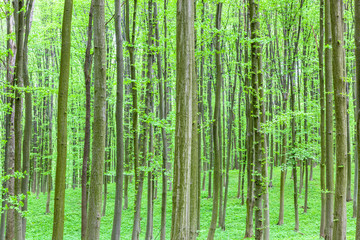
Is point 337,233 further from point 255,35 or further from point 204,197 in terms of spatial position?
point 204,197

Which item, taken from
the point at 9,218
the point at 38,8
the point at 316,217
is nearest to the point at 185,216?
the point at 9,218

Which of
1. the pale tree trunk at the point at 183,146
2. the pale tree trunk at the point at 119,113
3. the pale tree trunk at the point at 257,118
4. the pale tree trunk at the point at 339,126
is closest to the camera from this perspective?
the pale tree trunk at the point at 183,146

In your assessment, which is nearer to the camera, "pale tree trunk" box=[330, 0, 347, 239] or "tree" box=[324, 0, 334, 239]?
"pale tree trunk" box=[330, 0, 347, 239]

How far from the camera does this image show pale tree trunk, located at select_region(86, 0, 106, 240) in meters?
4.36

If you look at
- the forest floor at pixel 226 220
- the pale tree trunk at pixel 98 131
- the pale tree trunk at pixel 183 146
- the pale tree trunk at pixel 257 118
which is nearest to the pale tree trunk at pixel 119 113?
the pale tree trunk at pixel 98 131

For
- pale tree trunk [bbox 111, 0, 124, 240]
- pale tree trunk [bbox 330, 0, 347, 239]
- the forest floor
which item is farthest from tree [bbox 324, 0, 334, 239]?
pale tree trunk [bbox 111, 0, 124, 240]

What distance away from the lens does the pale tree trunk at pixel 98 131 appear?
436 centimetres

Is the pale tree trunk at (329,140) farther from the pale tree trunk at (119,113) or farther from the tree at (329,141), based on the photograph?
the pale tree trunk at (119,113)

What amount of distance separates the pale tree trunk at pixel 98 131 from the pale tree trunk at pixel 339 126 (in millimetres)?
3594

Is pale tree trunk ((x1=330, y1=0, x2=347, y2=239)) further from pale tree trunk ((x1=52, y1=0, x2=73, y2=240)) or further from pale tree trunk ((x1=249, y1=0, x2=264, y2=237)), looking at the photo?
pale tree trunk ((x1=52, y1=0, x2=73, y2=240))

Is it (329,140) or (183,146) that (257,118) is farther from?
(183,146)

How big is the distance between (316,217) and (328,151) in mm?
10484

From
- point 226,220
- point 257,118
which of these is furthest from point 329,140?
point 226,220

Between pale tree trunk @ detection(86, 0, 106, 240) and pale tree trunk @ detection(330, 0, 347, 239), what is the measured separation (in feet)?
11.8
